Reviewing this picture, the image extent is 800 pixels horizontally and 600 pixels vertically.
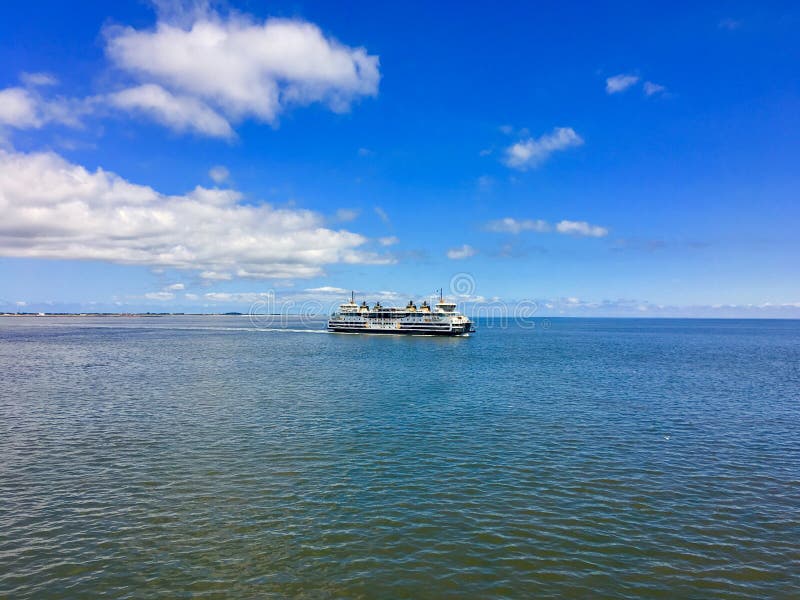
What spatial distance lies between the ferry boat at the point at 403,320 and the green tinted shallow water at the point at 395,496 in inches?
4111

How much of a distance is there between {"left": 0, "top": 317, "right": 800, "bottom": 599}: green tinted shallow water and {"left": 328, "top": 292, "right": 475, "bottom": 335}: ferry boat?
104 metres

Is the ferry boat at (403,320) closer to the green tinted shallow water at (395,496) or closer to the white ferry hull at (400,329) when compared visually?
the white ferry hull at (400,329)

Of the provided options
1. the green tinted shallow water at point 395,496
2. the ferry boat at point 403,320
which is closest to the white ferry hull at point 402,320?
the ferry boat at point 403,320

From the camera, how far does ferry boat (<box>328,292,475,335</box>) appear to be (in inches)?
5910

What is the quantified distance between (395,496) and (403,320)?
136 meters

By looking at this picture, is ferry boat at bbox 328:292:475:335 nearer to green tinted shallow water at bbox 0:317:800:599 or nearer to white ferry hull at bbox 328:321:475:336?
white ferry hull at bbox 328:321:475:336

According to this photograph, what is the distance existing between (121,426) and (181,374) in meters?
30.5

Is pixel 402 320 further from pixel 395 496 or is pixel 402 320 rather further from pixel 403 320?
pixel 395 496

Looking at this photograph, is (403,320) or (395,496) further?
(403,320)

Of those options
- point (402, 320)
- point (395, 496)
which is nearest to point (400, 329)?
point (402, 320)

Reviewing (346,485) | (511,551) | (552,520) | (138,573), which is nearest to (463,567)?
(511,551)

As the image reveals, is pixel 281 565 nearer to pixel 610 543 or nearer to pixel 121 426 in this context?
pixel 610 543

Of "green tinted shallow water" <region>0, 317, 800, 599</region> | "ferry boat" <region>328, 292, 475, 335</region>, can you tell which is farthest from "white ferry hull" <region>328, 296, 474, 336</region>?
"green tinted shallow water" <region>0, 317, 800, 599</region>

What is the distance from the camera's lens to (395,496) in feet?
69.2
